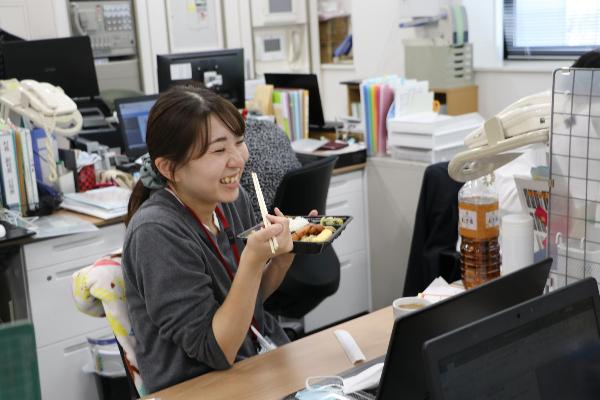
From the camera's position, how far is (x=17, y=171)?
298 centimetres

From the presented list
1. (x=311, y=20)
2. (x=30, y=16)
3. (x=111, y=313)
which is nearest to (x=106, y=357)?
(x=111, y=313)

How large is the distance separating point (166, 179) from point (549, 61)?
360 centimetres

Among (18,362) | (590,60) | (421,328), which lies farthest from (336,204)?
(18,362)

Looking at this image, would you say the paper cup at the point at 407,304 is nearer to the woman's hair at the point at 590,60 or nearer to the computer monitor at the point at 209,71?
the woman's hair at the point at 590,60

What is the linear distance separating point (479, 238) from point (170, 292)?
79 cm

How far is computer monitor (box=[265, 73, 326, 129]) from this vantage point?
13.4 feet

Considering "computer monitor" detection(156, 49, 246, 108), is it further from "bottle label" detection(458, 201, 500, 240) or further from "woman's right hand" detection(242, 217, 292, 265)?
"woman's right hand" detection(242, 217, 292, 265)

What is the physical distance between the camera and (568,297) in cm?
109

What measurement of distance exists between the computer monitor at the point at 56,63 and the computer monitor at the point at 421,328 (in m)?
3.49

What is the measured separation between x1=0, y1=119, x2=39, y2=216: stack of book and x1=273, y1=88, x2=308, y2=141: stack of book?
1438 millimetres

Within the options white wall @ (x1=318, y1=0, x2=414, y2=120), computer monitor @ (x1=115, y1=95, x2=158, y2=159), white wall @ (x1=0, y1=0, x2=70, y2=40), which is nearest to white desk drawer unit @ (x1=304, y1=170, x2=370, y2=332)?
computer monitor @ (x1=115, y1=95, x2=158, y2=159)

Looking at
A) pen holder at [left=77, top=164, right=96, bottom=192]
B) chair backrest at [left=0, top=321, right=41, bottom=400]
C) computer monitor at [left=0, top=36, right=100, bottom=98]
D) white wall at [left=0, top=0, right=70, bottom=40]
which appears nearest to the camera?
chair backrest at [left=0, top=321, right=41, bottom=400]

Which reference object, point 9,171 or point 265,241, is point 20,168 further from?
point 265,241

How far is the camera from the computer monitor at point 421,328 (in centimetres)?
114
